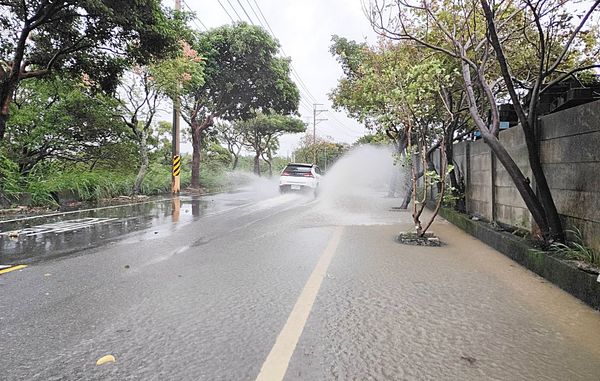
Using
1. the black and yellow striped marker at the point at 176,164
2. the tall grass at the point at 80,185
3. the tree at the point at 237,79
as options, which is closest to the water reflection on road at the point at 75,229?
the tall grass at the point at 80,185

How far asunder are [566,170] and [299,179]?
1616cm

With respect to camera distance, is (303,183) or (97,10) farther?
(303,183)

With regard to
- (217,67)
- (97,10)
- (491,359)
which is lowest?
(491,359)

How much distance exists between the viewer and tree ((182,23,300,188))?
2239 centimetres

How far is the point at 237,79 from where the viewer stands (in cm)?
2361

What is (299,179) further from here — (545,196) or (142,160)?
(545,196)

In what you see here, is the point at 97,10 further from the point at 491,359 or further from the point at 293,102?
the point at 293,102

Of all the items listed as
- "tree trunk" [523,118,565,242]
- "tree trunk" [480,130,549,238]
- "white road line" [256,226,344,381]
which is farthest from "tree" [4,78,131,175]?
"tree trunk" [523,118,565,242]

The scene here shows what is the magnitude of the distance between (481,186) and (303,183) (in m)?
Answer: 12.4

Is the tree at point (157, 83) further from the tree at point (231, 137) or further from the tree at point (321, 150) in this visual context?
the tree at point (321, 150)

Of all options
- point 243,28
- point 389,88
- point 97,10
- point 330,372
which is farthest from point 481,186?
point 243,28

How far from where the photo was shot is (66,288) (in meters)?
4.66

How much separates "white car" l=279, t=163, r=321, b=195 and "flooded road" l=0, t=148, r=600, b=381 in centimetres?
Result: 1412

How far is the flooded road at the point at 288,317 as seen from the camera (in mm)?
2836
